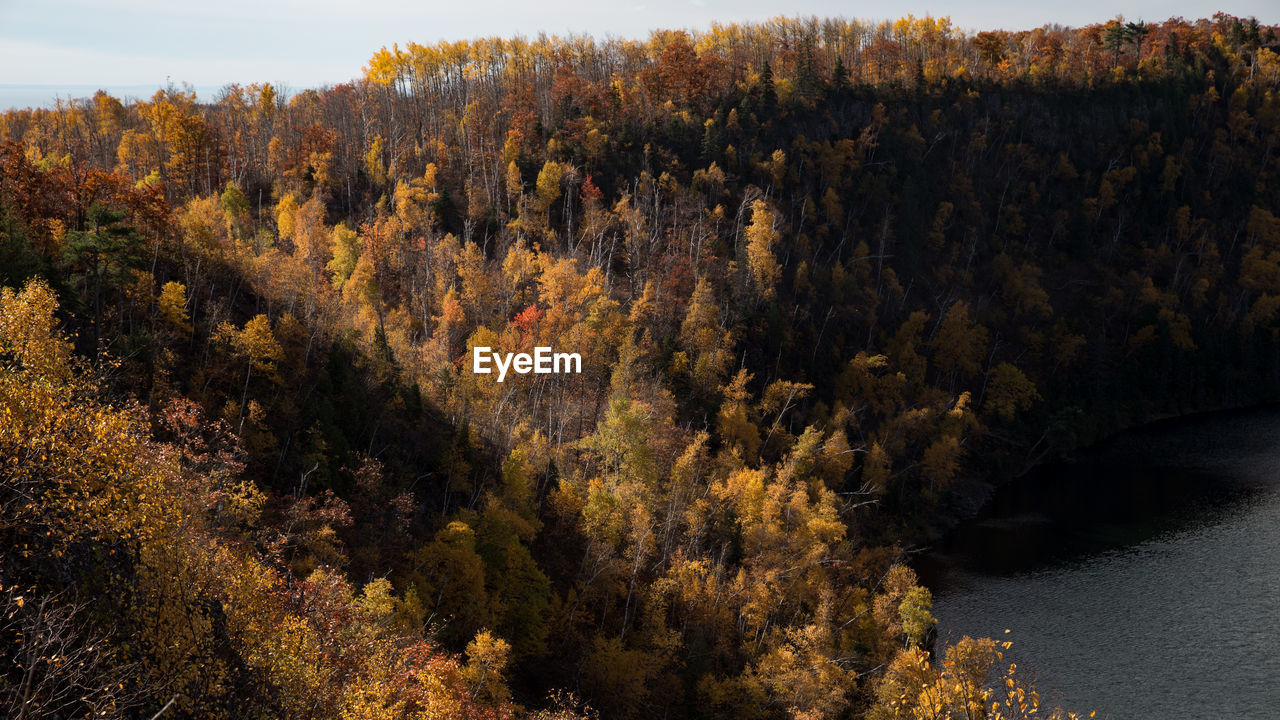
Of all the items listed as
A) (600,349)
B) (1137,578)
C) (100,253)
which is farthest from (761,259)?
(100,253)

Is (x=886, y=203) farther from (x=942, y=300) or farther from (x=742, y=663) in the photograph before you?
(x=742, y=663)

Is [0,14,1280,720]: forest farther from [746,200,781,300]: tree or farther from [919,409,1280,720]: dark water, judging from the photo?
[919,409,1280,720]: dark water

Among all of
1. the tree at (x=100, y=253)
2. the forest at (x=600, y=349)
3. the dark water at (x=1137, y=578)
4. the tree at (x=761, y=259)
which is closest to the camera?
the forest at (x=600, y=349)

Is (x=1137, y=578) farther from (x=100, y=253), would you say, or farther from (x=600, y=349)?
(x=100, y=253)

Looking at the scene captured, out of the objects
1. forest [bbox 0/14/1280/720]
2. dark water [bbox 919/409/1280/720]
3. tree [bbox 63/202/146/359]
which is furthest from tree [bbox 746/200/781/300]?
tree [bbox 63/202/146/359]

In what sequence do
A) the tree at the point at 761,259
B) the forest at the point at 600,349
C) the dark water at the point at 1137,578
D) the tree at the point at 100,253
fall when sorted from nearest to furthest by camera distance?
the forest at the point at 600,349, the tree at the point at 100,253, the dark water at the point at 1137,578, the tree at the point at 761,259

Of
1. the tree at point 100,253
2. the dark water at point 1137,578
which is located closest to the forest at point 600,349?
the tree at point 100,253

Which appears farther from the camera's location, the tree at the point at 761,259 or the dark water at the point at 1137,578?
the tree at the point at 761,259

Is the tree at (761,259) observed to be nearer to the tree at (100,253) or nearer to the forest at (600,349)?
the forest at (600,349)
